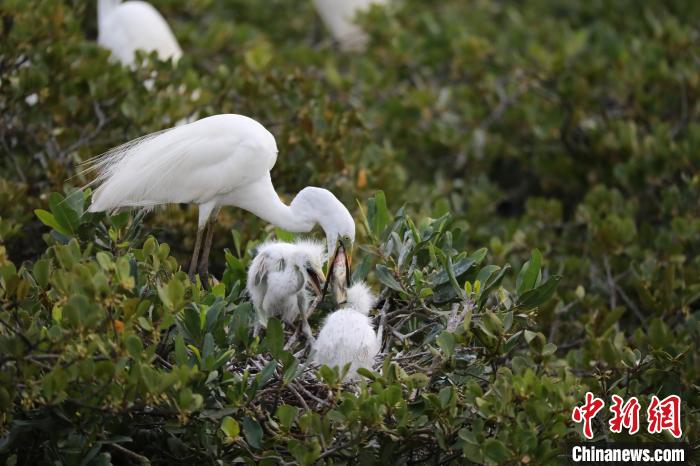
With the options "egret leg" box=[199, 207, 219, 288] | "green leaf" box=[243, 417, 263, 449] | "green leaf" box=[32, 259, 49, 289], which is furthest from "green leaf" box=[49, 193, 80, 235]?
"green leaf" box=[243, 417, 263, 449]

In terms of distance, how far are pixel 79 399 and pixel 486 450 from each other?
1044 mm

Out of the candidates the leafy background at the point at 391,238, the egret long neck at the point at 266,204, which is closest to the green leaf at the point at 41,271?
the leafy background at the point at 391,238

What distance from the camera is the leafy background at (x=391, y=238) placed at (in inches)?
110

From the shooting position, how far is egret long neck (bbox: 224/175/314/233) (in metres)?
3.64

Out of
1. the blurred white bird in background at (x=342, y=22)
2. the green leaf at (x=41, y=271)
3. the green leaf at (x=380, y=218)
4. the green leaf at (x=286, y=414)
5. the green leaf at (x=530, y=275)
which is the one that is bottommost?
the green leaf at (x=286, y=414)

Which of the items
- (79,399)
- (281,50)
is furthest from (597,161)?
(79,399)

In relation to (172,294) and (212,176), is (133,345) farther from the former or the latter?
(212,176)

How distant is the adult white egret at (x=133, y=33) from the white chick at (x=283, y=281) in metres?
2.52

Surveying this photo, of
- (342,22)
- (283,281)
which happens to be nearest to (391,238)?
(283,281)

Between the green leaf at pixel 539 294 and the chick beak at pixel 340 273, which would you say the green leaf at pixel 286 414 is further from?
the green leaf at pixel 539 294

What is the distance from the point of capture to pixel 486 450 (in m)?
2.72

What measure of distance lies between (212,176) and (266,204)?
0.70ft

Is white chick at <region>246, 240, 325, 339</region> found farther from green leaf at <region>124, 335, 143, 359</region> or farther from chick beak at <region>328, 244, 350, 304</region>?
green leaf at <region>124, 335, 143, 359</region>

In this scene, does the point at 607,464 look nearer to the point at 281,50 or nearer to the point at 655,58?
the point at 655,58
